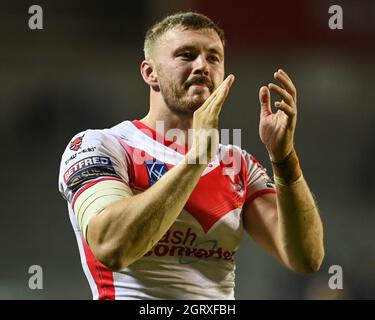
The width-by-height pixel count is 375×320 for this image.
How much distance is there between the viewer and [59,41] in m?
6.62

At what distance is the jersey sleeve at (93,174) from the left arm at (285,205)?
56 cm

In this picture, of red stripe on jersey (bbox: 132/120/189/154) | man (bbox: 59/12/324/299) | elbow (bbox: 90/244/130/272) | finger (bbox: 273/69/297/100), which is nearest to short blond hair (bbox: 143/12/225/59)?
man (bbox: 59/12/324/299)

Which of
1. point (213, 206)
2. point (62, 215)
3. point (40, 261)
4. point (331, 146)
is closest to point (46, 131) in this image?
point (62, 215)

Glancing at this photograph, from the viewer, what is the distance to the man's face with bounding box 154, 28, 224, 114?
2893mm

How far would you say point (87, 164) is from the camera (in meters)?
2.73

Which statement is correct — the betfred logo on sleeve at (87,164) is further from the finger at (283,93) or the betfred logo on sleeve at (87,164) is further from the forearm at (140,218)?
the finger at (283,93)

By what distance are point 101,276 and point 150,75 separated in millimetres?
897

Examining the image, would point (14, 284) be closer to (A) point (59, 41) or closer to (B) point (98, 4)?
(A) point (59, 41)

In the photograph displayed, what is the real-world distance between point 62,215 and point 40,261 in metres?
0.42

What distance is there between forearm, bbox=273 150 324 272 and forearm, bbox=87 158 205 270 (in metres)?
0.46

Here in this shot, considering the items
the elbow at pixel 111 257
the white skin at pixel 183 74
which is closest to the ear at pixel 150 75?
the white skin at pixel 183 74

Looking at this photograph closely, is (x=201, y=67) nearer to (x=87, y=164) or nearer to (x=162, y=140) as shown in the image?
(x=162, y=140)

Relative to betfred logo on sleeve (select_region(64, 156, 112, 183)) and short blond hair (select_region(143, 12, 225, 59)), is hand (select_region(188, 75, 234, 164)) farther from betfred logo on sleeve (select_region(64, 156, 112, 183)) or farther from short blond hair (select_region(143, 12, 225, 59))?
short blond hair (select_region(143, 12, 225, 59))

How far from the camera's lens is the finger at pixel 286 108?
2660 millimetres
